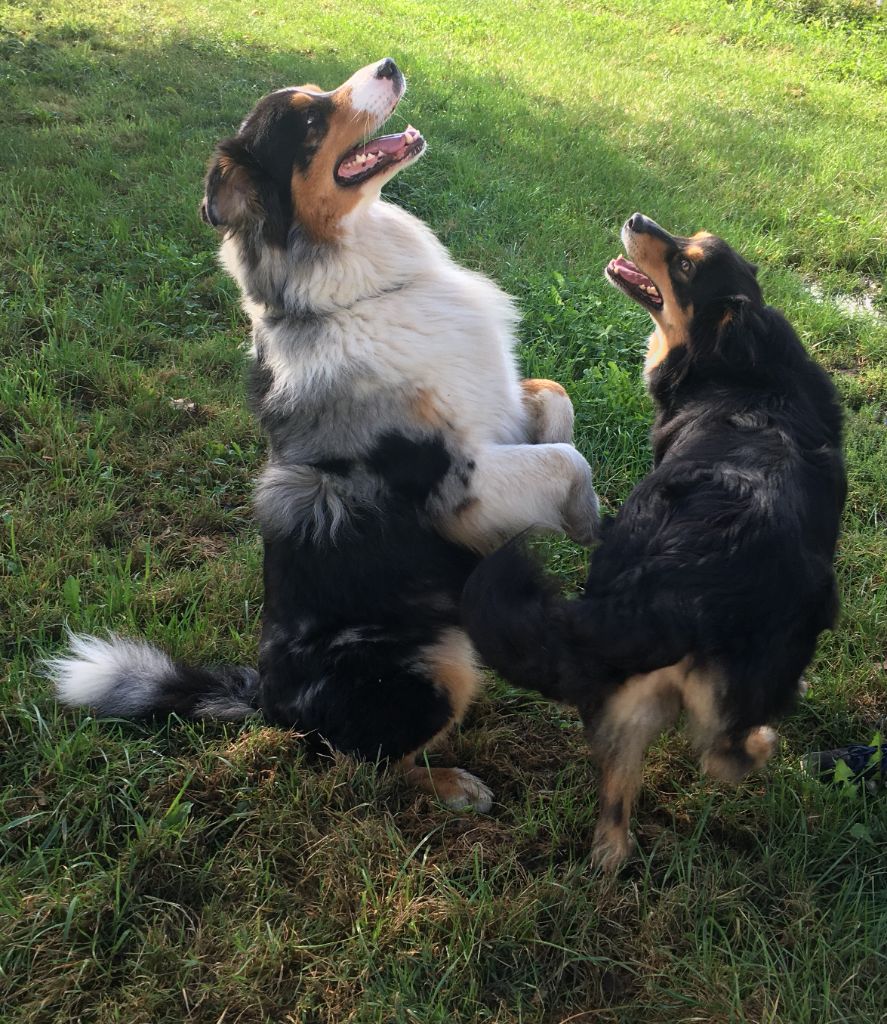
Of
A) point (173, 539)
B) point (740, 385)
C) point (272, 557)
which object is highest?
point (740, 385)

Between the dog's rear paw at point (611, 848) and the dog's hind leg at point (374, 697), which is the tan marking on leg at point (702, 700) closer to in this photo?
the dog's rear paw at point (611, 848)

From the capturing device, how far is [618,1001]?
7.27 feet

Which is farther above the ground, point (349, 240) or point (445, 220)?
point (349, 240)

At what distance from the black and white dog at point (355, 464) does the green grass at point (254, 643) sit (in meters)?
0.20

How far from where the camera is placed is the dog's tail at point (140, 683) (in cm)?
290

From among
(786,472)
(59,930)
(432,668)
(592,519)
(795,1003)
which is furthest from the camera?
(592,519)

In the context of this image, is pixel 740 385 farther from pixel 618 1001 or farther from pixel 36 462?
pixel 36 462

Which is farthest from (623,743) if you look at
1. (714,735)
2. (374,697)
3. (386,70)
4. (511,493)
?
(386,70)

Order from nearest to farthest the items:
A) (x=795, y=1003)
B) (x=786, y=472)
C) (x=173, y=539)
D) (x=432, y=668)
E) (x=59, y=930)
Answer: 1. (x=795, y=1003)
2. (x=59, y=930)
3. (x=786, y=472)
4. (x=432, y=668)
5. (x=173, y=539)

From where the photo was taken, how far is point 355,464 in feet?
9.87

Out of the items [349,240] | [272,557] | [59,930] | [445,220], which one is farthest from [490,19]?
[59,930]

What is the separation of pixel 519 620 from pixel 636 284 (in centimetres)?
203

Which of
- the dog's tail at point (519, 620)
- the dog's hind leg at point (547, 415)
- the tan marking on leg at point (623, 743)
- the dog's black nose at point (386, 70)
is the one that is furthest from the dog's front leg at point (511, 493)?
the dog's black nose at point (386, 70)

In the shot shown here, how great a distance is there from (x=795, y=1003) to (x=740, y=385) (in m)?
2.01
